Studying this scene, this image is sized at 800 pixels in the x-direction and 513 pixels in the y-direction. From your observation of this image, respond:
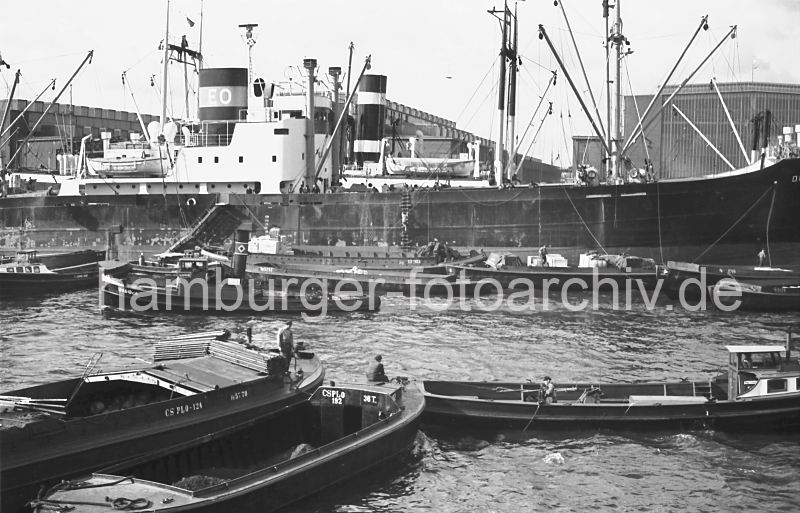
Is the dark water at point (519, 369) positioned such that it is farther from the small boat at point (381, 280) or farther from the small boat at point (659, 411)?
the small boat at point (381, 280)

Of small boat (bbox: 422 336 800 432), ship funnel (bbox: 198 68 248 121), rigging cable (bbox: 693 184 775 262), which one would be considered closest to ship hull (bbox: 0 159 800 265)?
rigging cable (bbox: 693 184 775 262)

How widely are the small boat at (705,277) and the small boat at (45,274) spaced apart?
35010 mm

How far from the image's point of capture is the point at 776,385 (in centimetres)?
2312

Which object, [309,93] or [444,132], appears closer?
[309,93]

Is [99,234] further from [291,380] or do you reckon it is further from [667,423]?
[667,423]

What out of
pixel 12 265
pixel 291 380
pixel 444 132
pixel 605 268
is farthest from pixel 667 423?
pixel 444 132

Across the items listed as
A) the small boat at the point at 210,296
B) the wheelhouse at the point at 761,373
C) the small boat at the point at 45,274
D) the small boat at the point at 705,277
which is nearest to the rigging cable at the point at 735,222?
the small boat at the point at 705,277

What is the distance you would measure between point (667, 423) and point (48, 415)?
51.4 ft

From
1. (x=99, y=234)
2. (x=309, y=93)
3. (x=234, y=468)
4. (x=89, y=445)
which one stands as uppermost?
(x=309, y=93)

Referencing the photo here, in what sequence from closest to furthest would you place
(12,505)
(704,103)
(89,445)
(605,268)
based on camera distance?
(12,505)
(89,445)
(605,268)
(704,103)

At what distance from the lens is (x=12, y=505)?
16.0m

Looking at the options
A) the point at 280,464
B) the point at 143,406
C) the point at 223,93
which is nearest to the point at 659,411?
the point at 280,464

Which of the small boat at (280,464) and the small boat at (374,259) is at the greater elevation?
the small boat at (374,259)

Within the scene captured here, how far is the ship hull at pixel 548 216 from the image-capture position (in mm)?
50906
